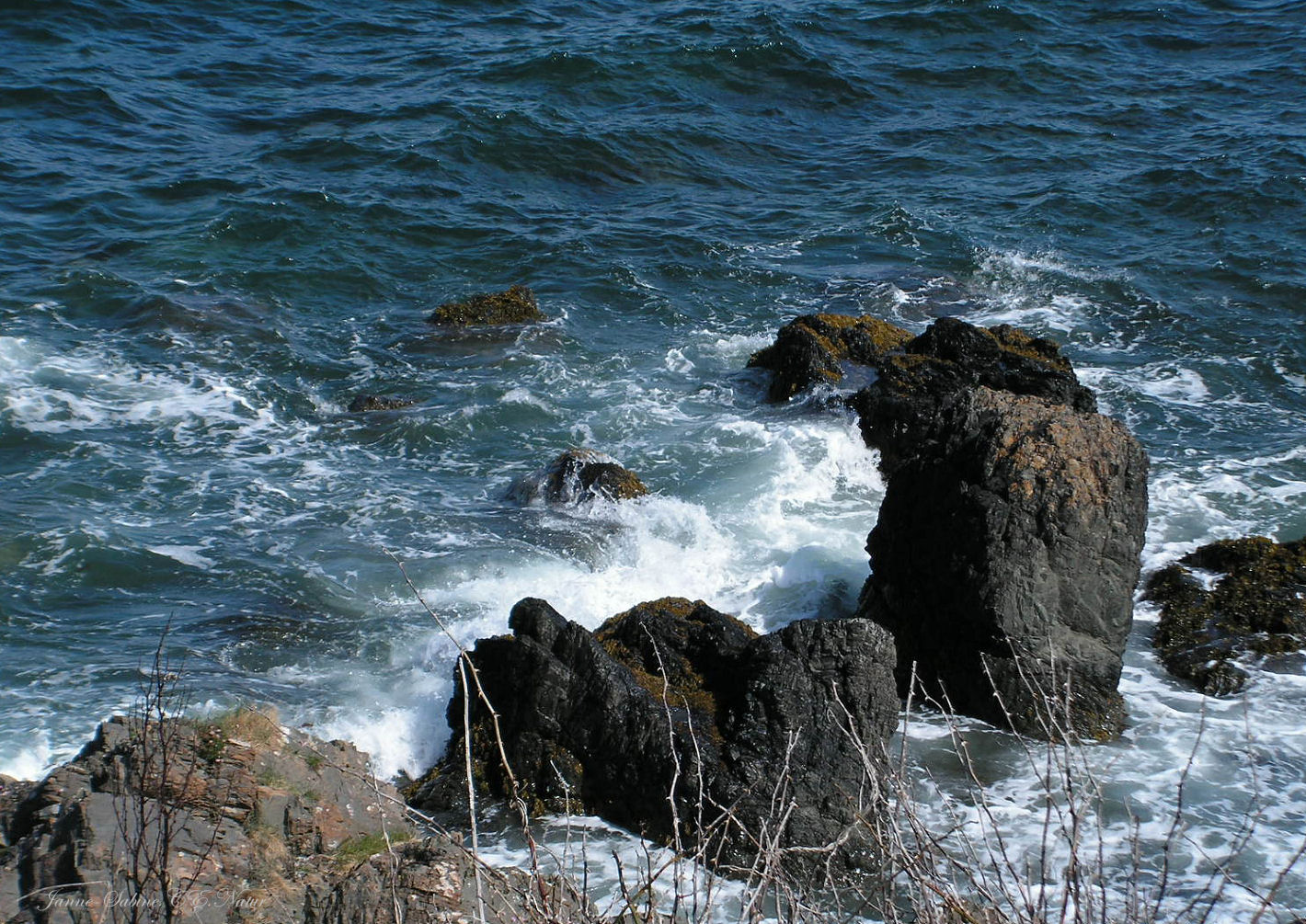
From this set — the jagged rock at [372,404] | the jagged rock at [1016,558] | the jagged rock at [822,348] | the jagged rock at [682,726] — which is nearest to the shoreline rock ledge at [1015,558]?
the jagged rock at [1016,558]

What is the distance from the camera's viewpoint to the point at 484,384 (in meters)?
13.7

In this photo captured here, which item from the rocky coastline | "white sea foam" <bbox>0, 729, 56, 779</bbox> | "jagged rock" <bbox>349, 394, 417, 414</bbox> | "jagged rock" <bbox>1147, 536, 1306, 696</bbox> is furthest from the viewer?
"jagged rock" <bbox>349, 394, 417, 414</bbox>

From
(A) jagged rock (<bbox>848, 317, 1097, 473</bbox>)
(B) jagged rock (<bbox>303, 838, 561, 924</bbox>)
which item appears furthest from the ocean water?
(B) jagged rock (<bbox>303, 838, 561, 924</bbox>)

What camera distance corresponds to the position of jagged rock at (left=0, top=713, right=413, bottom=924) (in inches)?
182

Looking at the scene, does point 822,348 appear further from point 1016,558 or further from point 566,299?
point 1016,558

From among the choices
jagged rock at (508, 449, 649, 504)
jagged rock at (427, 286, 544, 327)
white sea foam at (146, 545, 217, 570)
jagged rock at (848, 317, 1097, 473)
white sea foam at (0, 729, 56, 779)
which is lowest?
white sea foam at (146, 545, 217, 570)

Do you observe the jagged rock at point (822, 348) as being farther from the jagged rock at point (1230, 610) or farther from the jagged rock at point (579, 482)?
the jagged rock at point (1230, 610)

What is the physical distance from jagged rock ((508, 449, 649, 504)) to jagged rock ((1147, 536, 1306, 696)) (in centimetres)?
445

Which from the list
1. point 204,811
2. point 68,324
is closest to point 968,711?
point 204,811

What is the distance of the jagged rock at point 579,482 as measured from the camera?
36.7 feet

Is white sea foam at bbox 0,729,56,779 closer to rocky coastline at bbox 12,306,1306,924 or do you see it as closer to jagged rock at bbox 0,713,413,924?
rocky coastline at bbox 12,306,1306,924

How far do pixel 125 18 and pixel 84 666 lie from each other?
18407mm

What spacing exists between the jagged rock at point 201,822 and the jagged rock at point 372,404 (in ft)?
22.7

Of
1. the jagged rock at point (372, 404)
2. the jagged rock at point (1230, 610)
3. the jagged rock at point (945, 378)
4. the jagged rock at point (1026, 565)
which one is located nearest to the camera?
the jagged rock at point (1026, 565)
